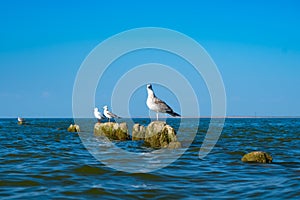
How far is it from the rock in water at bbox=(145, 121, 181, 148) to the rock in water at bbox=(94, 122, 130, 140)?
14.3 feet

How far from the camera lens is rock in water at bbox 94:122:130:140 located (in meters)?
22.4

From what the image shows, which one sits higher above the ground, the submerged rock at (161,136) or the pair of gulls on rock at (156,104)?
the pair of gulls on rock at (156,104)

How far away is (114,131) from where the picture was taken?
2305 centimetres

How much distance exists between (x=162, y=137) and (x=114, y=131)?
6.14 metres

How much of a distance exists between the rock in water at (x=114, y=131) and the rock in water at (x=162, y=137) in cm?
435

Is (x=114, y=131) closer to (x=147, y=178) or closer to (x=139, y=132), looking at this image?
(x=139, y=132)

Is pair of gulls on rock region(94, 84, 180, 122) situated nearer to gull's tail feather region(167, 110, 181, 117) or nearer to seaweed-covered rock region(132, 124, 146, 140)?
gull's tail feather region(167, 110, 181, 117)

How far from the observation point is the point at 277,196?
306 inches

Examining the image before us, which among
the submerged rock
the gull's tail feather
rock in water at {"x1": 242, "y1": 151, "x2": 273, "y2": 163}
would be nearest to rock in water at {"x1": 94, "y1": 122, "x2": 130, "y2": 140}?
the submerged rock

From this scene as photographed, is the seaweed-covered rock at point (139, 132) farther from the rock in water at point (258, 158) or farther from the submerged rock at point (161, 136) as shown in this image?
the rock in water at point (258, 158)

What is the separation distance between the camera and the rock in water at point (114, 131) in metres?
22.4

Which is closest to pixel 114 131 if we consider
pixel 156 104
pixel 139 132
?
pixel 139 132

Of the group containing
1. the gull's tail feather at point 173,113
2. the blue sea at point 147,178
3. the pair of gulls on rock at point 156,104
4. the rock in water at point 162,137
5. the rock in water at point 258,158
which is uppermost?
the pair of gulls on rock at point 156,104

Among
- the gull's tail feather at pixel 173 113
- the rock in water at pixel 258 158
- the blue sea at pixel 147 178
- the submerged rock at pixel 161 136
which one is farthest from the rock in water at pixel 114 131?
the rock in water at pixel 258 158
